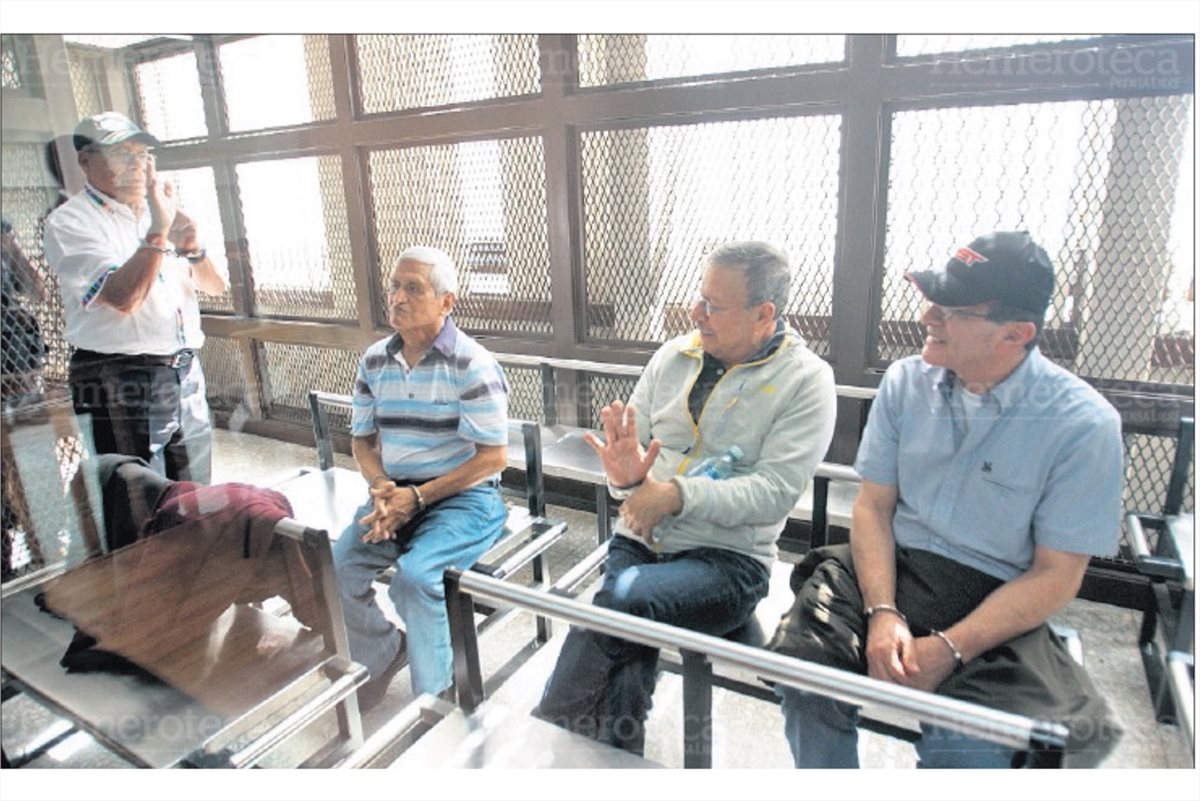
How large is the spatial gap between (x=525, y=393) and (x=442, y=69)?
86cm

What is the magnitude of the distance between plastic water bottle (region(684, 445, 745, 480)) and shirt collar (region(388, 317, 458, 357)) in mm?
716

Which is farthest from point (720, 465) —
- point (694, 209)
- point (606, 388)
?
point (694, 209)

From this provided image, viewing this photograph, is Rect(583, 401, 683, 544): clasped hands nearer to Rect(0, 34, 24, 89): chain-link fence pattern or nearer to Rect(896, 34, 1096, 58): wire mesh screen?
Rect(896, 34, 1096, 58): wire mesh screen

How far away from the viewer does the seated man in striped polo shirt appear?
1617 mm

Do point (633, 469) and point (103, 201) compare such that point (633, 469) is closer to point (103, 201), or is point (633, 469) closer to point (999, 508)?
point (999, 508)

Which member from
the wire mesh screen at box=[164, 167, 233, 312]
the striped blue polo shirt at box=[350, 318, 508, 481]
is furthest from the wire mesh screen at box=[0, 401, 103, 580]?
the striped blue polo shirt at box=[350, 318, 508, 481]

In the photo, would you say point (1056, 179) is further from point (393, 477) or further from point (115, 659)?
point (115, 659)

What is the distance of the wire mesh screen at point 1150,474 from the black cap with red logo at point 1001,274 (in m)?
0.37

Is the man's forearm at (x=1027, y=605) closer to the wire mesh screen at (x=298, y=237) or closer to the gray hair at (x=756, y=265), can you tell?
the gray hair at (x=756, y=265)

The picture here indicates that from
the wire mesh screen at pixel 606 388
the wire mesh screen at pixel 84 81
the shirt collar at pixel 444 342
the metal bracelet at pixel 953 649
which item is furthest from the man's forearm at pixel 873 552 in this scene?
the wire mesh screen at pixel 84 81

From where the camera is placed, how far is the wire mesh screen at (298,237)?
1502mm

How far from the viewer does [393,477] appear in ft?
5.85

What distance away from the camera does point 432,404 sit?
1.73 m
